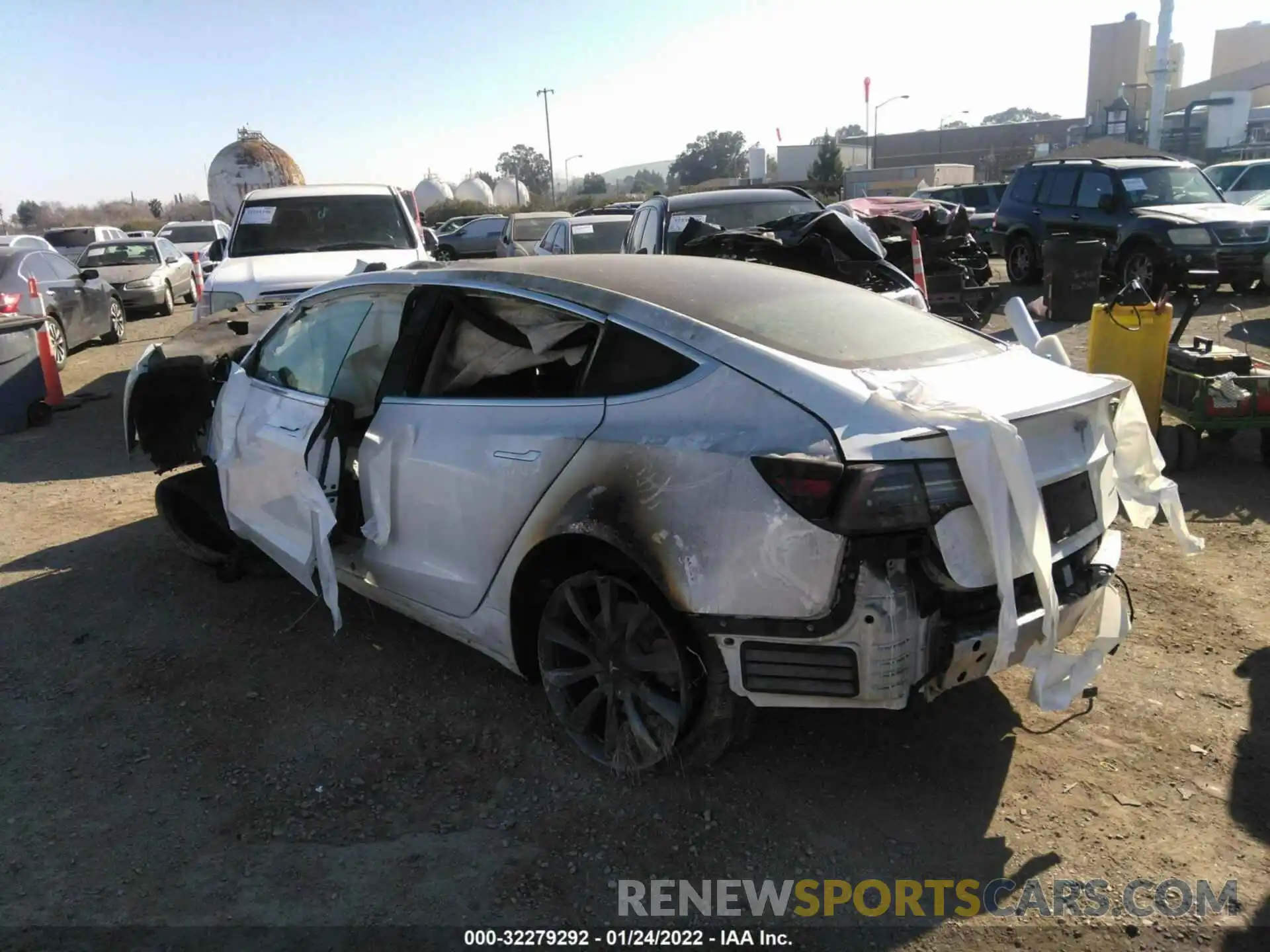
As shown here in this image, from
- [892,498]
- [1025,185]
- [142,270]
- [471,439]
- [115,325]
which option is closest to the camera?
[892,498]

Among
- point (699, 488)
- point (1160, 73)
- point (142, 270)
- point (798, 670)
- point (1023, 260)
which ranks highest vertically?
point (1160, 73)

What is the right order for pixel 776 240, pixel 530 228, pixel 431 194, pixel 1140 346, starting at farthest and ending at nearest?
pixel 431 194 < pixel 530 228 < pixel 776 240 < pixel 1140 346

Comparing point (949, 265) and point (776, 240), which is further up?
point (776, 240)

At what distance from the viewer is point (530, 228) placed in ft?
58.6

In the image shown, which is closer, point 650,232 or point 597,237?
point 650,232

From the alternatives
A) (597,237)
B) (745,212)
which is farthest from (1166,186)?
(597,237)

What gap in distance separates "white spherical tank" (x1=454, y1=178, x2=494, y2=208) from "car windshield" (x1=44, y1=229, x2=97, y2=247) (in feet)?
147

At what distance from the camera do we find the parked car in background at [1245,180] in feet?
54.0

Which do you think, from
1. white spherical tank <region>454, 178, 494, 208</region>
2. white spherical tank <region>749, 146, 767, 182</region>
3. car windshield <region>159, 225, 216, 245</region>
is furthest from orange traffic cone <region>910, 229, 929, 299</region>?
white spherical tank <region>454, 178, 494, 208</region>

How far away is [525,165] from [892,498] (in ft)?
415

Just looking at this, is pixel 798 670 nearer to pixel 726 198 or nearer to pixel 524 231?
pixel 726 198

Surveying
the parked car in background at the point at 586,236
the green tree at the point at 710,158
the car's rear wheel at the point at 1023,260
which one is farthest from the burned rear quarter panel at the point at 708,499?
the green tree at the point at 710,158

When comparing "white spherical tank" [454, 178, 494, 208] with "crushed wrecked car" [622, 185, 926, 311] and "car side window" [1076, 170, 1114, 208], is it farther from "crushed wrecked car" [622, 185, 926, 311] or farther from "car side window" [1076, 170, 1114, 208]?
"crushed wrecked car" [622, 185, 926, 311]

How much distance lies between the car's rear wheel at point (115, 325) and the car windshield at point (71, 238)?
11032 millimetres
